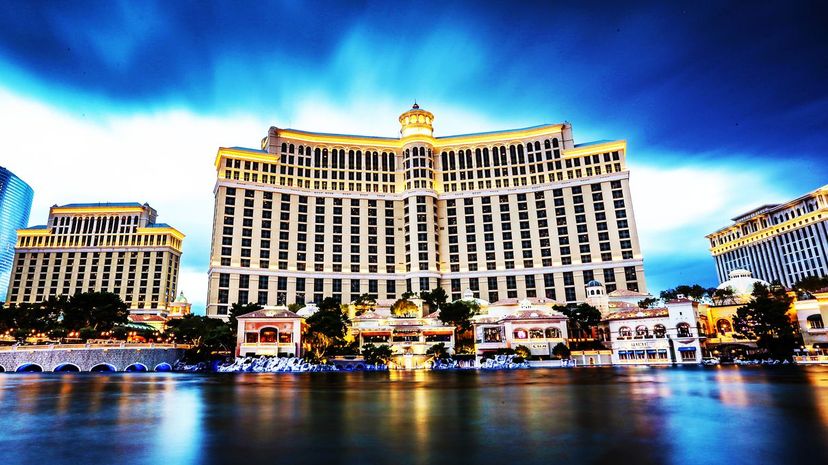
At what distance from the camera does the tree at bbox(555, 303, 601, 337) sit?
74.7 meters

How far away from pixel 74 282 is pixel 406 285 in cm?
10664

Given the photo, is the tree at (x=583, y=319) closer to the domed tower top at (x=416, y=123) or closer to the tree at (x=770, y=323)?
the tree at (x=770, y=323)

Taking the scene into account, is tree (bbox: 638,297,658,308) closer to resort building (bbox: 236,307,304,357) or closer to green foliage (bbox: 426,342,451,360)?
green foliage (bbox: 426,342,451,360)

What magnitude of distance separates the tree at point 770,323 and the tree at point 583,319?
19.0m

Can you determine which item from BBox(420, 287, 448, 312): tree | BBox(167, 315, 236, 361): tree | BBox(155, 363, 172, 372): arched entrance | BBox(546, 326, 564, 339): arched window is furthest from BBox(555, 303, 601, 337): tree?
BBox(155, 363, 172, 372): arched entrance

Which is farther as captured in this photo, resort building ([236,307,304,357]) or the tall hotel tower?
the tall hotel tower

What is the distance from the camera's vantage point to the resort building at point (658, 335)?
6372 cm

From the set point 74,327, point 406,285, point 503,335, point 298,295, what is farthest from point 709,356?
point 74,327

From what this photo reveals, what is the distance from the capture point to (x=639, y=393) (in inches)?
952

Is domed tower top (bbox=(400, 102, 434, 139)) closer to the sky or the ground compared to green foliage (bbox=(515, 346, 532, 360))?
closer to the sky

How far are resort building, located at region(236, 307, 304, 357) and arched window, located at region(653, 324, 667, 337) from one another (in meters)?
52.4

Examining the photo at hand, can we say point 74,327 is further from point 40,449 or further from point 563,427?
point 563,427

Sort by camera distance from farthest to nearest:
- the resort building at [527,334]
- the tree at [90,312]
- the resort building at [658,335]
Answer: the tree at [90,312] < the resort building at [527,334] < the resort building at [658,335]

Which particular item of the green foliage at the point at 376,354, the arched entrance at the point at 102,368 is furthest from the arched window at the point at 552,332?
the arched entrance at the point at 102,368
